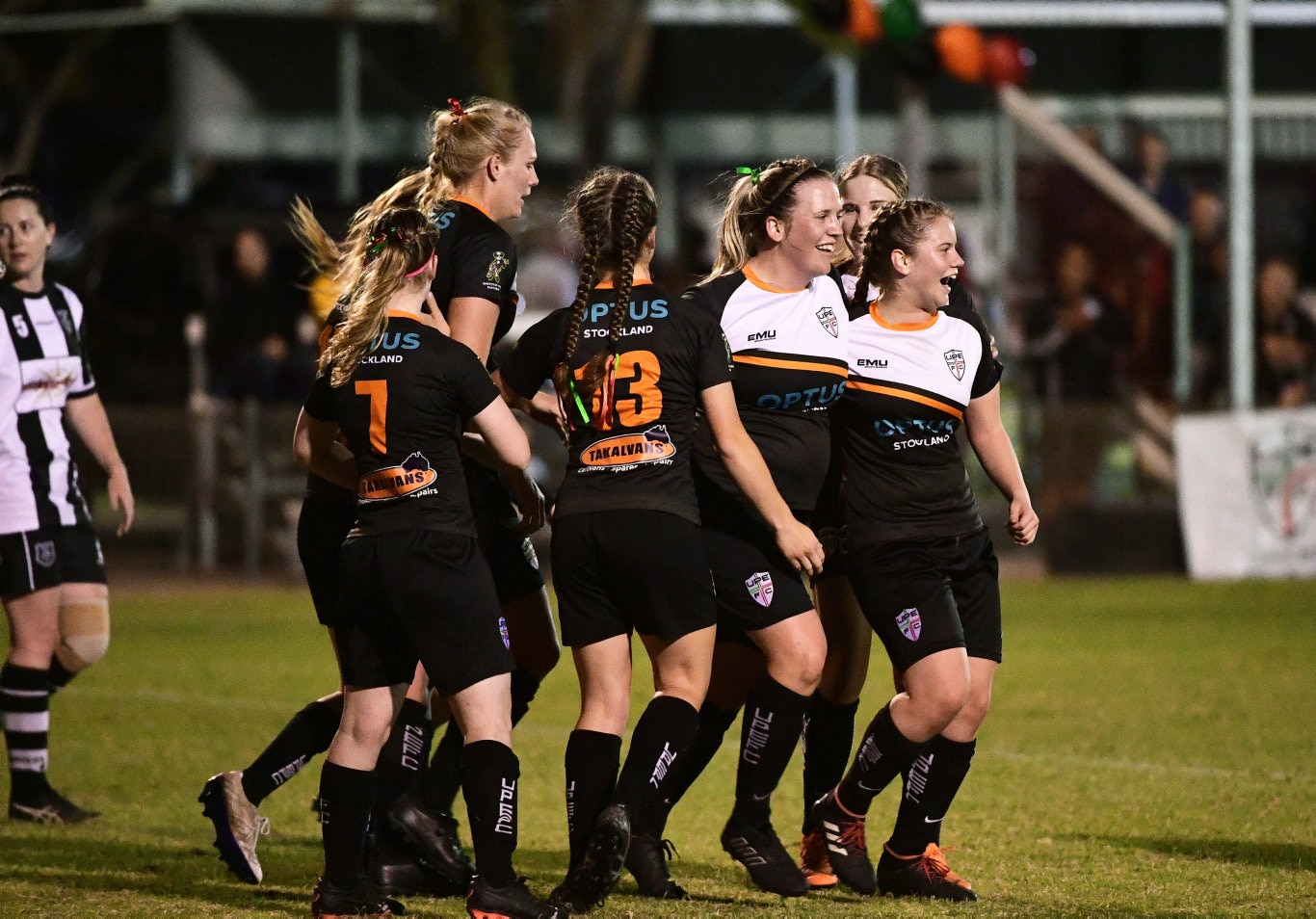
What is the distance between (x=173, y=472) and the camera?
16734mm

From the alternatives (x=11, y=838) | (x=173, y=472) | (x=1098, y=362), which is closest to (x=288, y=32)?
(x=173, y=472)

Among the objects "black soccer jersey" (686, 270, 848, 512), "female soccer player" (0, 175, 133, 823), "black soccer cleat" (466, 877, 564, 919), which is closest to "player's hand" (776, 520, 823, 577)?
"black soccer jersey" (686, 270, 848, 512)

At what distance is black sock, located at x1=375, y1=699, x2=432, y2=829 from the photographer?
6.32m

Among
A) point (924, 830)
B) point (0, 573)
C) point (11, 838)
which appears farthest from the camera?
point (0, 573)

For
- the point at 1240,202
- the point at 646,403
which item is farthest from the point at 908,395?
the point at 1240,202

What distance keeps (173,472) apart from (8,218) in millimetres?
9233

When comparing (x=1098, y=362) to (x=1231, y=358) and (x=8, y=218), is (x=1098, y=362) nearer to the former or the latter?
(x=1231, y=358)

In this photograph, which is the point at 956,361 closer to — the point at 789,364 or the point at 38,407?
the point at 789,364

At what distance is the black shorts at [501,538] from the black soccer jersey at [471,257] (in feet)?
1.52

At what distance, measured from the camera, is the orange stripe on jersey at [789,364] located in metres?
6.11

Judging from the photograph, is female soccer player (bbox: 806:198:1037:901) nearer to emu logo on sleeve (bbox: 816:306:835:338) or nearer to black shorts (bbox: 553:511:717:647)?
emu logo on sleeve (bbox: 816:306:835:338)

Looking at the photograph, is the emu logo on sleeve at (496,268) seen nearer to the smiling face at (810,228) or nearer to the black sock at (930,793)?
the smiling face at (810,228)

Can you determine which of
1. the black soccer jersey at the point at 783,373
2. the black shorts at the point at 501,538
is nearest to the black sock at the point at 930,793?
the black soccer jersey at the point at 783,373

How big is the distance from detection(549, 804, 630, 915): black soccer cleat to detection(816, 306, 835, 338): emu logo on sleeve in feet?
5.22
